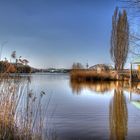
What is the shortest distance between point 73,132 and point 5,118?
85.0 inches

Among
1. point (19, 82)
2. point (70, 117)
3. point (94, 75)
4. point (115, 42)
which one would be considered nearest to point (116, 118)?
point (70, 117)

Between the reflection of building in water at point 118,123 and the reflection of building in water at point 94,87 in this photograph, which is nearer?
the reflection of building in water at point 118,123

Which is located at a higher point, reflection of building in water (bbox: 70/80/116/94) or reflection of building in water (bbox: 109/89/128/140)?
reflection of building in water (bbox: 70/80/116/94)

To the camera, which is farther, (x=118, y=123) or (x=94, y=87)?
(x=94, y=87)

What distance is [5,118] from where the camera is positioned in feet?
19.1

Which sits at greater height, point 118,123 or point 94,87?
point 94,87

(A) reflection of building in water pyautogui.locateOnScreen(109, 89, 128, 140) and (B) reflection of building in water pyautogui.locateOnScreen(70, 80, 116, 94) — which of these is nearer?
(A) reflection of building in water pyautogui.locateOnScreen(109, 89, 128, 140)

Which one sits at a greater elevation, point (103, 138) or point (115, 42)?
point (115, 42)

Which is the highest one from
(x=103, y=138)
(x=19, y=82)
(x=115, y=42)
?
(x=115, y=42)

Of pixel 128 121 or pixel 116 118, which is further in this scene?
pixel 116 118

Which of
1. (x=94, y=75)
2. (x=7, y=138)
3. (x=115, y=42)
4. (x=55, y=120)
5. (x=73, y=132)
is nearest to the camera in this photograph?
(x=7, y=138)

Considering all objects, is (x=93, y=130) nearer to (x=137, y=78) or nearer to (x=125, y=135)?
(x=125, y=135)

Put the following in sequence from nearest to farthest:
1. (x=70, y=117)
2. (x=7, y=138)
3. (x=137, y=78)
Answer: (x=7, y=138) < (x=70, y=117) < (x=137, y=78)

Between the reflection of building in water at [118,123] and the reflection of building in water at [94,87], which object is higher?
the reflection of building in water at [94,87]
